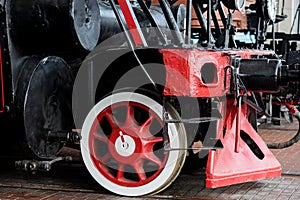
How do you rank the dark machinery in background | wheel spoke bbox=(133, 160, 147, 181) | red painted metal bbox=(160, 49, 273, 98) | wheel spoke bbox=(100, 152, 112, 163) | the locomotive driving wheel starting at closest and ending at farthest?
1. red painted metal bbox=(160, 49, 273, 98)
2. the dark machinery in background
3. the locomotive driving wheel
4. wheel spoke bbox=(133, 160, 147, 181)
5. wheel spoke bbox=(100, 152, 112, 163)

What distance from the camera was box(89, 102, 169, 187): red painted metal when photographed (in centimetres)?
470

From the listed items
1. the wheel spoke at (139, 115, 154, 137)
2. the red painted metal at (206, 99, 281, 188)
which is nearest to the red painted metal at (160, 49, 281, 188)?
the red painted metal at (206, 99, 281, 188)

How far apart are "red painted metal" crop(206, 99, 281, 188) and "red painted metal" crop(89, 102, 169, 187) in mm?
387

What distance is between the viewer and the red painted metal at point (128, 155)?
470cm

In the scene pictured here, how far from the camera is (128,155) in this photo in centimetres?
473

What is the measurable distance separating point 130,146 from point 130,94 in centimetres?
39

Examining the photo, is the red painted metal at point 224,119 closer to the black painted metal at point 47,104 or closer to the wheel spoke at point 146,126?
the wheel spoke at point 146,126

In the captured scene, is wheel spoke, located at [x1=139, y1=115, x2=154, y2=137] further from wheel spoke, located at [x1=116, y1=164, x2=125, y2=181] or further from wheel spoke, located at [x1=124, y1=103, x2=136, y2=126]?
wheel spoke, located at [x1=116, y1=164, x2=125, y2=181]

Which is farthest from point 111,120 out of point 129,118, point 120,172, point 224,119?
point 224,119

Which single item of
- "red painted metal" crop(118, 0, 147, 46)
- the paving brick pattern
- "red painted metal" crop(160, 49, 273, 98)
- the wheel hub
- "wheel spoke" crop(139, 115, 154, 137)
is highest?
"red painted metal" crop(118, 0, 147, 46)

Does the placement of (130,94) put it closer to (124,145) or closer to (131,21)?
(124,145)

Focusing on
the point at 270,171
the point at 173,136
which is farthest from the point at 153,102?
the point at 270,171

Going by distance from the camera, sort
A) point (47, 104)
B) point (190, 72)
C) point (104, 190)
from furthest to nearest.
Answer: point (104, 190), point (47, 104), point (190, 72)

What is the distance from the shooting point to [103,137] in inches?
191
